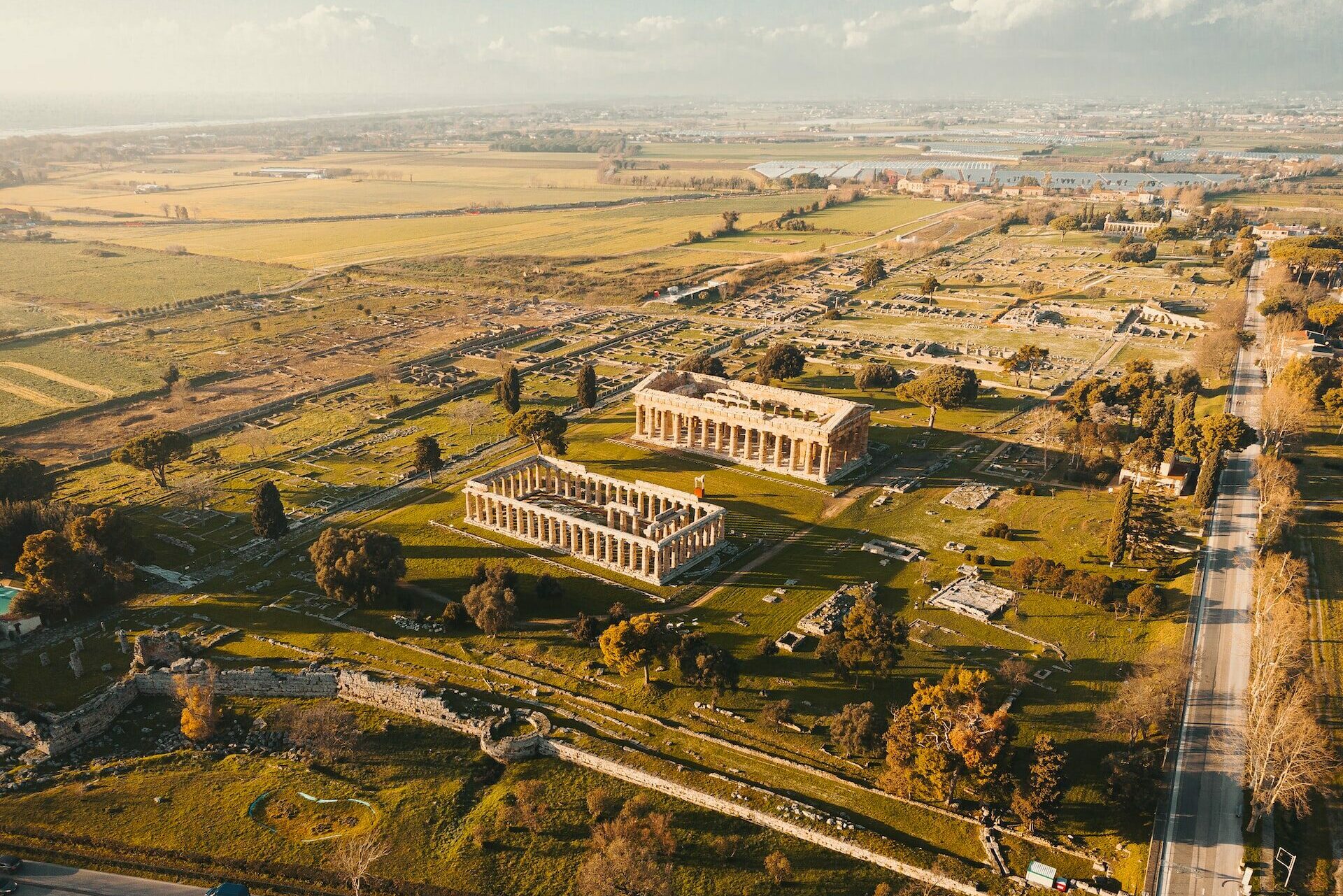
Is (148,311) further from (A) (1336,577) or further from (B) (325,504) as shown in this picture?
(A) (1336,577)

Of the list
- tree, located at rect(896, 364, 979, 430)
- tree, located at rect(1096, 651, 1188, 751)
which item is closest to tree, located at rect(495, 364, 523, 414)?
tree, located at rect(896, 364, 979, 430)

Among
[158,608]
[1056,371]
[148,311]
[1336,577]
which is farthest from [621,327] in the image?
[1336,577]

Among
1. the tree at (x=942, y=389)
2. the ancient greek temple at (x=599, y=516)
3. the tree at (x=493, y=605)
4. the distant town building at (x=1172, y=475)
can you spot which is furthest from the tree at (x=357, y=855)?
the tree at (x=942, y=389)

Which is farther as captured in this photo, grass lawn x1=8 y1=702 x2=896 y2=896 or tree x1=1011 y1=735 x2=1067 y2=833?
tree x1=1011 y1=735 x2=1067 y2=833

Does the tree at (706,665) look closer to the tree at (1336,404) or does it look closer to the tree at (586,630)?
the tree at (586,630)

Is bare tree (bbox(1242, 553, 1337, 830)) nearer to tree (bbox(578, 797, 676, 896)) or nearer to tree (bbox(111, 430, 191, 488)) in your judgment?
tree (bbox(578, 797, 676, 896))

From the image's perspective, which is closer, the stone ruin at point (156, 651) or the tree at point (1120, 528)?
the stone ruin at point (156, 651)

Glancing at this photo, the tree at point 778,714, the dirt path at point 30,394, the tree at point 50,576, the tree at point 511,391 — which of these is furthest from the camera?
the dirt path at point 30,394
